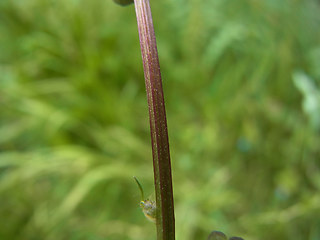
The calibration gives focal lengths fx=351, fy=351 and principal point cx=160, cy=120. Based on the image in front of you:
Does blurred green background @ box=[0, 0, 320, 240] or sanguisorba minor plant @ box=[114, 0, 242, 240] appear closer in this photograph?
sanguisorba minor plant @ box=[114, 0, 242, 240]

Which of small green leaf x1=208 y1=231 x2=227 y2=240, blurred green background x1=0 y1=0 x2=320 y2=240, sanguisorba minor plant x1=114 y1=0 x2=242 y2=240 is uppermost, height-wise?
blurred green background x1=0 y1=0 x2=320 y2=240

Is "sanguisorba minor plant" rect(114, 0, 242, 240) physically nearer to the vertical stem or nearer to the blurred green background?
the vertical stem

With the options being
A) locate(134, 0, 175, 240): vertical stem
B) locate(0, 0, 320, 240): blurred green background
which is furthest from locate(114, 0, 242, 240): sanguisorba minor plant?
locate(0, 0, 320, 240): blurred green background

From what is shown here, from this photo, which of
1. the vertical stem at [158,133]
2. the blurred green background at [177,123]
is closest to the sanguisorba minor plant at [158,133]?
the vertical stem at [158,133]

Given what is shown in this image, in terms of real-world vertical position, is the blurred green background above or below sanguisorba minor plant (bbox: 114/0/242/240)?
above

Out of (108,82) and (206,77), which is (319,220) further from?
(108,82)

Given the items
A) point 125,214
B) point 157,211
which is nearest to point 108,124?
point 125,214

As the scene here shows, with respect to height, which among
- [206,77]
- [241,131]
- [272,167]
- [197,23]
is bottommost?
[272,167]

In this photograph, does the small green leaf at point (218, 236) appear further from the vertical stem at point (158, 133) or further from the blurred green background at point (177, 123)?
the blurred green background at point (177, 123)
